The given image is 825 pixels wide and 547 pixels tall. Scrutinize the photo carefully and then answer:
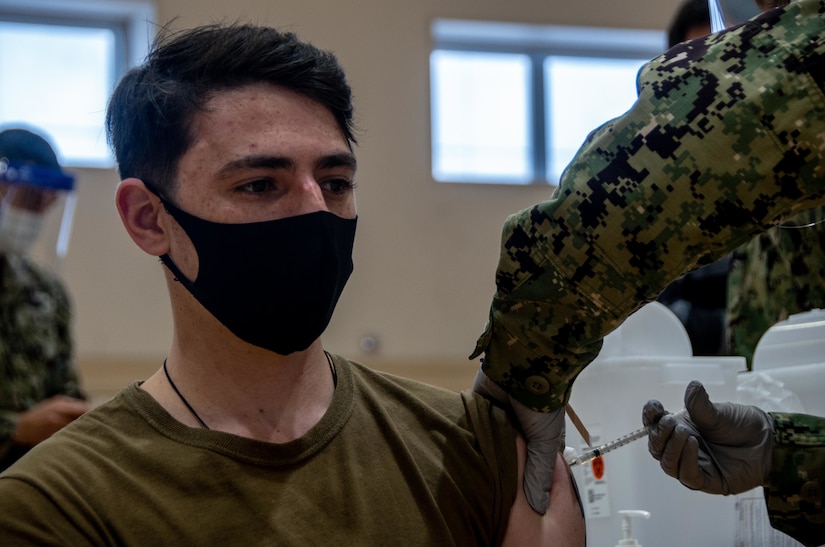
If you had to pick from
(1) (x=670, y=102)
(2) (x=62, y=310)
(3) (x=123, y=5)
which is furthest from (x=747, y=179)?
(3) (x=123, y=5)

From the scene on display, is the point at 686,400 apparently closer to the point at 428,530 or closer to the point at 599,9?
the point at 428,530

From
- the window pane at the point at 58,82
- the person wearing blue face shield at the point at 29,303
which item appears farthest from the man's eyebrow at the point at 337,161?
the window pane at the point at 58,82

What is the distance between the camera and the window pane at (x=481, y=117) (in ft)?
18.7

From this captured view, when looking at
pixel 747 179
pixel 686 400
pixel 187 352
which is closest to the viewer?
pixel 747 179

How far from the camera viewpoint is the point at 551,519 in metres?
1.53

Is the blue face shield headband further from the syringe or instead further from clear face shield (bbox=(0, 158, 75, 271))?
the syringe

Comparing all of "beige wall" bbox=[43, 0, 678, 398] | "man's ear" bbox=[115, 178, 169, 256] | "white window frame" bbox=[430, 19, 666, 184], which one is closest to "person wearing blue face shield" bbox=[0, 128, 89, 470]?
"beige wall" bbox=[43, 0, 678, 398]

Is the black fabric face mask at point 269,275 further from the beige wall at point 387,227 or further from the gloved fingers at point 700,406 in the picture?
the beige wall at point 387,227

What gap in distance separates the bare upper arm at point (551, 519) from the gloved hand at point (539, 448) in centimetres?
1

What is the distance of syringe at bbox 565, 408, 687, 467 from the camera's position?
1.50 metres

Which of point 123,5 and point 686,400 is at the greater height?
point 123,5

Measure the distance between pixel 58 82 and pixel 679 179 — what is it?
15.1 ft

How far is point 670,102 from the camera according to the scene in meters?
1.34

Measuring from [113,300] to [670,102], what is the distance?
4101 mm
